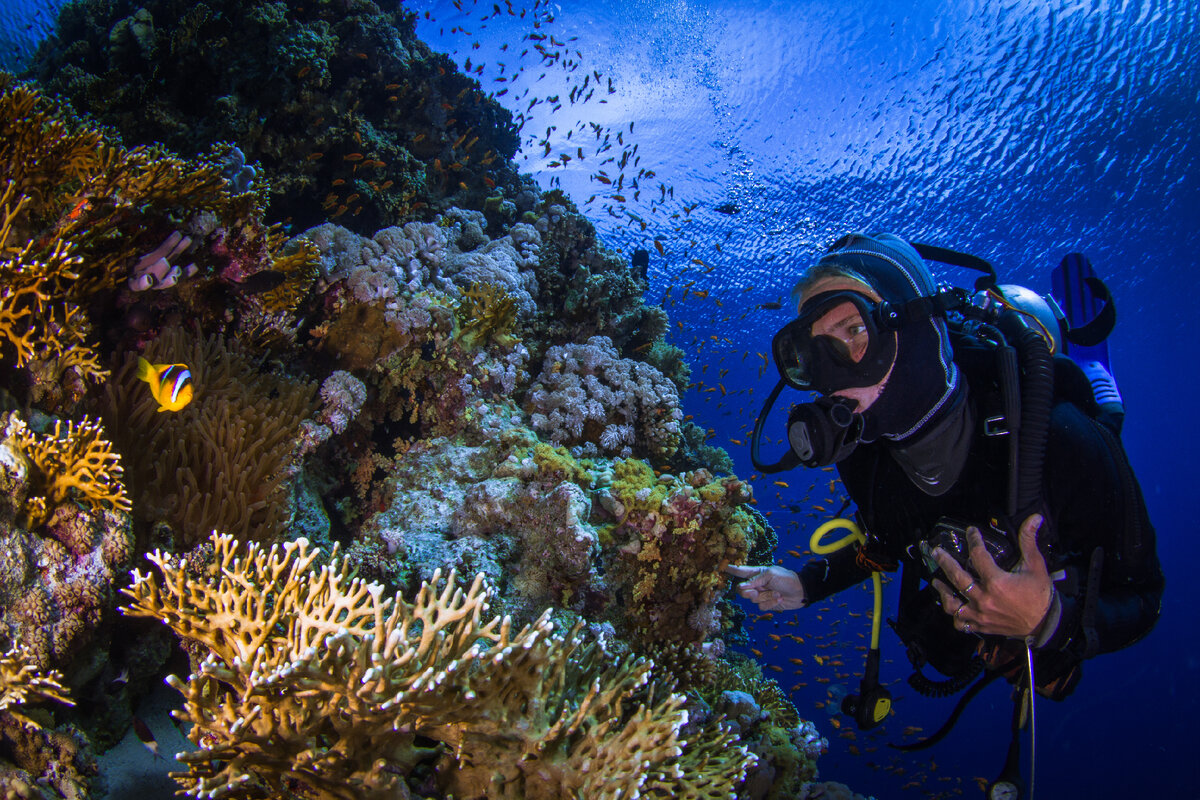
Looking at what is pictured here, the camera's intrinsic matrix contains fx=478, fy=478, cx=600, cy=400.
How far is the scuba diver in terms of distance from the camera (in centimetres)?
227

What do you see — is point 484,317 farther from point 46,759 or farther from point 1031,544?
point 1031,544

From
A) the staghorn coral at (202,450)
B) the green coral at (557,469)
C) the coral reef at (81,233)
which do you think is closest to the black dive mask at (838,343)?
the green coral at (557,469)

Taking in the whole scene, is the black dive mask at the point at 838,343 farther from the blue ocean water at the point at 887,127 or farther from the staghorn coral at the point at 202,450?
the blue ocean water at the point at 887,127

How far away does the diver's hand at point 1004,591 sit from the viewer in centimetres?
217

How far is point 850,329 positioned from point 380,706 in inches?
113

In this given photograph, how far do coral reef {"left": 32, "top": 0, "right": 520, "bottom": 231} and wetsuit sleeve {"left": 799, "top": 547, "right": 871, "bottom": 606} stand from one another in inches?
286

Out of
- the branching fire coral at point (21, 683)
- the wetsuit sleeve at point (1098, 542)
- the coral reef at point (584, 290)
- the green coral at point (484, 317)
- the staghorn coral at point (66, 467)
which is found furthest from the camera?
the coral reef at point (584, 290)

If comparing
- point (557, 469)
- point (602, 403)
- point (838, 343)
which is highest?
point (602, 403)

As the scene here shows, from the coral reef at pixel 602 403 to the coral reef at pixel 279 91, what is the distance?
384cm

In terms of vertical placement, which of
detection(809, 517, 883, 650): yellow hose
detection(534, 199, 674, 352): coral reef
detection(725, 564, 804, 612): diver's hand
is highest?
detection(534, 199, 674, 352): coral reef

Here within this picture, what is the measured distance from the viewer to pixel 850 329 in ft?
8.96

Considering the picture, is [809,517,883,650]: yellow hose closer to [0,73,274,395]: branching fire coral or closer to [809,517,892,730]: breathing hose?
[809,517,892,730]: breathing hose

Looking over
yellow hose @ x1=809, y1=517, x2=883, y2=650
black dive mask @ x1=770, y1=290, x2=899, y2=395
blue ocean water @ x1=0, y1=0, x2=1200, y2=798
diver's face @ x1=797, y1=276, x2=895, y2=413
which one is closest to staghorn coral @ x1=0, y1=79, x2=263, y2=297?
black dive mask @ x1=770, y1=290, x2=899, y2=395

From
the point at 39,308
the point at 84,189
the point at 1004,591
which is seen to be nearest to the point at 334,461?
the point at 39,308
